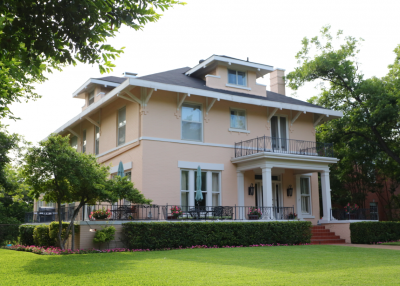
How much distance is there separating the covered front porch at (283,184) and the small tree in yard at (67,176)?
6.10 meters

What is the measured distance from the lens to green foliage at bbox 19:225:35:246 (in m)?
19.0

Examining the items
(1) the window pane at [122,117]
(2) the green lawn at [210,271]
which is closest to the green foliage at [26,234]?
(1) the window pane at [122,117]

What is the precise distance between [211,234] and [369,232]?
7.81 metres

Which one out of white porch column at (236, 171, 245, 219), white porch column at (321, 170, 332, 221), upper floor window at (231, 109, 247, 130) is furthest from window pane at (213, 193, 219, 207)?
white porch column at (321, 170, 332, 221)

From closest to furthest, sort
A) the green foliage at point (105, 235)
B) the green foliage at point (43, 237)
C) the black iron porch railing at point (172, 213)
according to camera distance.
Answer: the green foliage at point (105, 235) → the black iron porch railing at point (172, 213) → the green foliage at point (43, 237)

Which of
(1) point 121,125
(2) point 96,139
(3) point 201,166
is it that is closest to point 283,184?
(3) point 201,166

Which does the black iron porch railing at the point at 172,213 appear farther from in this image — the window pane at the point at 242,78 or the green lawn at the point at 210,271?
the window pane at the point at 242,78

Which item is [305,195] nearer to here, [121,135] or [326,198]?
[326,198]

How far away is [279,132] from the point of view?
21641 mm

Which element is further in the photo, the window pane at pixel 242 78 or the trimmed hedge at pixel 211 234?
the window pane at pixel 242 78

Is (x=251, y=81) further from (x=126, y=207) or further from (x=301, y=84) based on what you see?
(x=126, y=207)

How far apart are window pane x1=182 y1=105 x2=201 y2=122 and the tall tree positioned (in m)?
9.73

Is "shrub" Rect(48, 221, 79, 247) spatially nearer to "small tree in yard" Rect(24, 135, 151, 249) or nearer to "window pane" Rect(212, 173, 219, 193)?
"small tree in yard" Rect(24, 135, 151, 249)

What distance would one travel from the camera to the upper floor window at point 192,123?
741 inches
